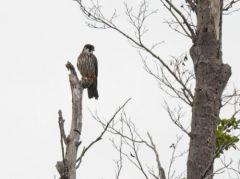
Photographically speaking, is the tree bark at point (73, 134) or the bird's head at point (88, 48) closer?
the tree bark at point (73, 134)

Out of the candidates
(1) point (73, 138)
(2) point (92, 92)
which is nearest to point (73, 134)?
(1) point (73, 138)

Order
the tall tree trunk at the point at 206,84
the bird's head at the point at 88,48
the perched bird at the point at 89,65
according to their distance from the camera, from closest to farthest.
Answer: the tall tree trunk at the point at 206,84 → the perched bird at the point at 89,65 → the bird's head at the point at 88,48

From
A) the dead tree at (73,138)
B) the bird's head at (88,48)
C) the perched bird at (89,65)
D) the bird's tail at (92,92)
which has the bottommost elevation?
the dead tree at (73,138)

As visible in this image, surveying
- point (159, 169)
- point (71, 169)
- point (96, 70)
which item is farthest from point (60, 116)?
point (96, 70)

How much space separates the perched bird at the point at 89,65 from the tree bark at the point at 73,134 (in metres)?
4.81

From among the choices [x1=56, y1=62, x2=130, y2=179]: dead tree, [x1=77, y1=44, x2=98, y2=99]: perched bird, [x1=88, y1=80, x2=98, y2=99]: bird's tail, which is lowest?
[x1=56, y1=62, x2=130, y2=179]: dead tree

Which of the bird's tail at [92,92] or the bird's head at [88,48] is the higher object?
the bird's head at [88,48]

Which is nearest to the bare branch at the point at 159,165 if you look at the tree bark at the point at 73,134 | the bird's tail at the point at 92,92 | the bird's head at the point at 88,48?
the tree bark at the point at 73,134

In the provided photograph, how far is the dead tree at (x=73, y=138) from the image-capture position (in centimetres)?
445

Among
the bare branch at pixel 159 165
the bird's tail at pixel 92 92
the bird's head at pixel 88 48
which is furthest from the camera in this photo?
the bird's head at pixel 88 48

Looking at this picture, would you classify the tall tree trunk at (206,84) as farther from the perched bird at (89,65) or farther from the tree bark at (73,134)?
the perched bird at (89,65)

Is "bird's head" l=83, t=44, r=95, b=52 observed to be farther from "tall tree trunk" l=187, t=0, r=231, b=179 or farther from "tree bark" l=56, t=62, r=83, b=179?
"tree bark" l=56, t=62, r=83, b=179

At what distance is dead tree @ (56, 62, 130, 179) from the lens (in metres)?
4.45

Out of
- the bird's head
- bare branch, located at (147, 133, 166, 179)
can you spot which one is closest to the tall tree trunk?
bare branch, located at (147, 133, 166, 179)
